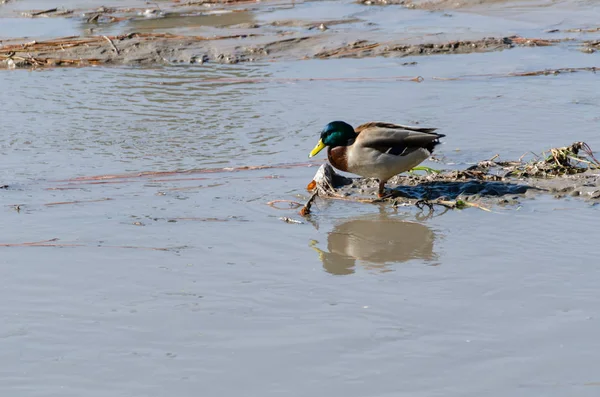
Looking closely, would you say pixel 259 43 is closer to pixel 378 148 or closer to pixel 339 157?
pixel 339 157

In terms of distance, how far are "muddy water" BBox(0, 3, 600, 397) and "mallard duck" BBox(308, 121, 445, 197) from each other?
273 mm

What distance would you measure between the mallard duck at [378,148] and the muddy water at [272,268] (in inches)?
10.7

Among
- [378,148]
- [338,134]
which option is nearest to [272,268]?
[378,148]

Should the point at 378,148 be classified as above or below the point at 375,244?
above

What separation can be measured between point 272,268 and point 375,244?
823 mm

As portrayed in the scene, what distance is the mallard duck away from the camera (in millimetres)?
6434

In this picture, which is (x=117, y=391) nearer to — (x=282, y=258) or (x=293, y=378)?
(x=293, y=378)

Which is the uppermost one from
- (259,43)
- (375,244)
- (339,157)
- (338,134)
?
(259,43)

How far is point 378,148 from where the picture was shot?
21.1ft

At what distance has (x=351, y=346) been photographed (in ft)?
13.3

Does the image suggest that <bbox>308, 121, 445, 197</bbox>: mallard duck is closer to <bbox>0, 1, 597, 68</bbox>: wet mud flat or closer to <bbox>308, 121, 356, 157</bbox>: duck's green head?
<bbox>308, 121, 356, 157</bbox>: duck's green head

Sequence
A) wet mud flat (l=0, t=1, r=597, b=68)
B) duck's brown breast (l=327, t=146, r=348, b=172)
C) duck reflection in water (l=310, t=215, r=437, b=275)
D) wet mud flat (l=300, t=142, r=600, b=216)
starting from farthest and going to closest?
wet mud flat (l=0, t=1, r=597, b=68)
duck's brown breast (l=327, t=146, r=348, b=172)
wet mud flat (l=300, t=142, r=600, b=216)
duck reflection in water (l=310, t=215, r=437, b=275)

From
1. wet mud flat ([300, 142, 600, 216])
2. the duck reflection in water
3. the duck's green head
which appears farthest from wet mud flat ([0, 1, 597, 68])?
the duck reflection in water

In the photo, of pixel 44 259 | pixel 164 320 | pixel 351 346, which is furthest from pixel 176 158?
pixel 351 346
